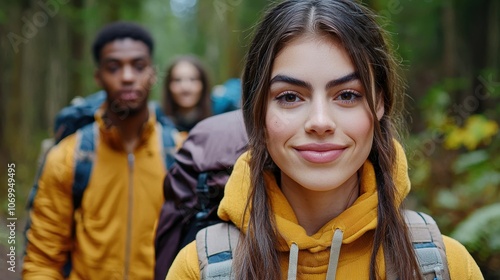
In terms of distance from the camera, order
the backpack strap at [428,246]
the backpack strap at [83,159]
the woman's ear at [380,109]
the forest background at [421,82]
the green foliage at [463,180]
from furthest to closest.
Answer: the forest background at [421,82] < the green foliage at [463,180] < the backpack strap at [83,159] < the woman's ear at [380,109] < the backpack strap at [428,246]

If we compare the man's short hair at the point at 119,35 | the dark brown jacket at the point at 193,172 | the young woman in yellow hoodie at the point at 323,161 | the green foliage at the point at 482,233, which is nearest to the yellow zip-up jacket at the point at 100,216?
the man's short hair at the point at 119,35

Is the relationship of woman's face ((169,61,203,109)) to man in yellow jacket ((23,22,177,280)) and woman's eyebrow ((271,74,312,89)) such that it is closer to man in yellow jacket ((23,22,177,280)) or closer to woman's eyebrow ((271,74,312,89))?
man in yellow jacket ((23,22,177,280))

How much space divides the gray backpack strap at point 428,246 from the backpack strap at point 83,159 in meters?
2.51

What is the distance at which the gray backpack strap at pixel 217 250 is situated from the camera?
2025 mm

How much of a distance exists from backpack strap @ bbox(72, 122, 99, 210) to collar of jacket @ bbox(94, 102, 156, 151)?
0.20 ft

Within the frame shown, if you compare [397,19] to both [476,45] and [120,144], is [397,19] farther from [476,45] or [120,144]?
[120,144]

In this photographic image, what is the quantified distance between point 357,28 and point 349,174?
0.54 metres

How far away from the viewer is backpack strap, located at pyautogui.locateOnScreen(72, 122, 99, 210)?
3934mm

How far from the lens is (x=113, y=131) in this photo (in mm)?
Result: 4176

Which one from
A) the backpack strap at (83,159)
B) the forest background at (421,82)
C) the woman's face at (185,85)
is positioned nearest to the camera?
the backpack strap at (83,159)

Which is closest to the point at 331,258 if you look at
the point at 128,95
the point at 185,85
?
the point at 128,95

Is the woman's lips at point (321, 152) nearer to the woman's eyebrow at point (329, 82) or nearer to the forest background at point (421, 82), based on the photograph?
the woman's eyebrow at point (329, 82)

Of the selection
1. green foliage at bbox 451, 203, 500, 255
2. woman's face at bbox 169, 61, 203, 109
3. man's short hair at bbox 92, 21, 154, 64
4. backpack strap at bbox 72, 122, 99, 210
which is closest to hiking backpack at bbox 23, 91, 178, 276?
backpack strap at bbox 72, 122, 99, 210

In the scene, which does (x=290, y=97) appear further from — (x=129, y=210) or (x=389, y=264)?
(x=129, y=210)
